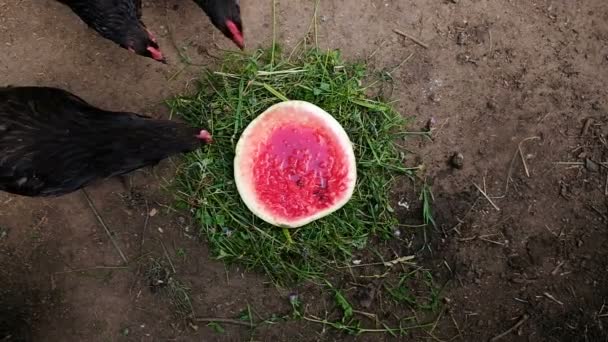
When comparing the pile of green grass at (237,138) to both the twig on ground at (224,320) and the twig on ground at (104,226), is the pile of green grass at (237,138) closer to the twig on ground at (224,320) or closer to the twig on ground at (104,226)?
the twig on ground at (224,320)

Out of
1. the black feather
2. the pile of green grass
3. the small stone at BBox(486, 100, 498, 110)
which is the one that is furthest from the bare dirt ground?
the black feather

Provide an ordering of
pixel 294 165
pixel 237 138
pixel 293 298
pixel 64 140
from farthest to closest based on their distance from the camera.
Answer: pixel 293 298, pixel 237 138, pixel 294 165, pixel 64 140

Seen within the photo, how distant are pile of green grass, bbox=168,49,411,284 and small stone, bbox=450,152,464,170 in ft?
0.86

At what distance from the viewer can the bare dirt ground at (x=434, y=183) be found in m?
3.20

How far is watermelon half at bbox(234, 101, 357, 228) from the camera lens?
2.91 m

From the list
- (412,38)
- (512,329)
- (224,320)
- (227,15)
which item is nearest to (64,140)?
(227,15)

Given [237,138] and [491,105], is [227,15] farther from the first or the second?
[491,105]

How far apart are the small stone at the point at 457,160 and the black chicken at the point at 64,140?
1440 mm

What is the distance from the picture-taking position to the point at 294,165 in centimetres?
290

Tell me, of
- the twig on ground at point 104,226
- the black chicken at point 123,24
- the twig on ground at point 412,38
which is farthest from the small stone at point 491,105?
the twig on ground at point 104,226

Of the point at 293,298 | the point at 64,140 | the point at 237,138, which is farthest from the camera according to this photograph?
the point at 293,298

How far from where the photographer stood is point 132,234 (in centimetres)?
322

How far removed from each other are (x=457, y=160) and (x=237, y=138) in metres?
1.26

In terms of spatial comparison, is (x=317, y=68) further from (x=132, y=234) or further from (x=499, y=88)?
(x=132, y=234)
